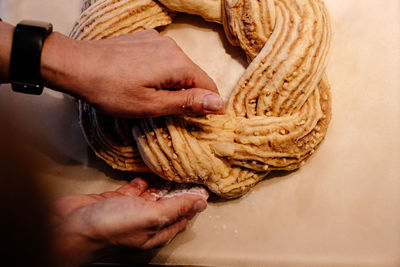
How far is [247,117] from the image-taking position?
1.54 meters

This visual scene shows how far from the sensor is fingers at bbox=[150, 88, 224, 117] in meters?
1.28

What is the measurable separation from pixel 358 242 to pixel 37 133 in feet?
5.25

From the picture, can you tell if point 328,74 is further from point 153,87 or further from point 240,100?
point 153,87

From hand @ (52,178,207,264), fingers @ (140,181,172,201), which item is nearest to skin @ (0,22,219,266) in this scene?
hand @ (52,178,207,264)

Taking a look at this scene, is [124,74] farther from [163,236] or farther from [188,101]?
[163,236]

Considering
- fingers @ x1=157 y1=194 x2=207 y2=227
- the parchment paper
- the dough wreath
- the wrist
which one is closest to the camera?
the wrist

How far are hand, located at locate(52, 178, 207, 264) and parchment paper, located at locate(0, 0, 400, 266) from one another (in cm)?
26

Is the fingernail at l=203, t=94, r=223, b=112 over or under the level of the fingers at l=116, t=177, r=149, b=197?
over

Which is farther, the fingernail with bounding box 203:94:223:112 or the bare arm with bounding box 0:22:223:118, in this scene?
the fingernail with bounding box 203:94:223:112

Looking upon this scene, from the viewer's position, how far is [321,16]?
60.1 inches

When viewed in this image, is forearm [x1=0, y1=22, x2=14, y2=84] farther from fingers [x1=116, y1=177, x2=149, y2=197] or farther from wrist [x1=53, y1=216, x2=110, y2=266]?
fingers [x1=116, y1=177, x2=149, y2=197]

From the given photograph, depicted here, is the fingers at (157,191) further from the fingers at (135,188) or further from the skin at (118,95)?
the skin at (118,95)

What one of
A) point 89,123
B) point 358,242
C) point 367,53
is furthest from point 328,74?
point 89,123

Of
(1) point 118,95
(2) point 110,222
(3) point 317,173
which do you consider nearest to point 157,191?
(2) point 110,222
